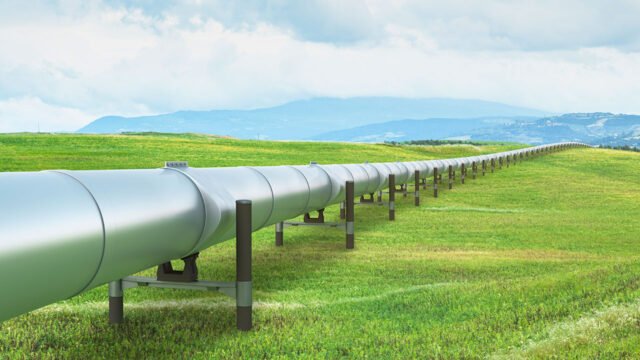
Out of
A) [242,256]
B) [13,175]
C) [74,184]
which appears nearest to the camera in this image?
[13,175]

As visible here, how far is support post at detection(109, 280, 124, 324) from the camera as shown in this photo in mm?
6027

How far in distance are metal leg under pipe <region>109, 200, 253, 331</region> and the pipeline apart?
0.22 meters

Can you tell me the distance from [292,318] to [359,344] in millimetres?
1005

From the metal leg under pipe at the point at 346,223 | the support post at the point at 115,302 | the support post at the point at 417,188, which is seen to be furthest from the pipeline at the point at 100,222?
the support post at the point at 417,188

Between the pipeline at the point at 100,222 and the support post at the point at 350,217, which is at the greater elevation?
the pipeline at the point at 100,222

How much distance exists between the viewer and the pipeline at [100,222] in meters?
3.52

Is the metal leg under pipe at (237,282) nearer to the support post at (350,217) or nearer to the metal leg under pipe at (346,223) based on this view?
A: the metal leg under pipe at (346,223)

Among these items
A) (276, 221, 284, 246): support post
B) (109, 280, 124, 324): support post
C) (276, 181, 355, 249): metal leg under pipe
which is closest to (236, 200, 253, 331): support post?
(109, 280, 124, 324): support post

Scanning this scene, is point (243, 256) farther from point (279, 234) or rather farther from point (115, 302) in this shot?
point (279, 234)

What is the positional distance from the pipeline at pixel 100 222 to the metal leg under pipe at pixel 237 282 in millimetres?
223

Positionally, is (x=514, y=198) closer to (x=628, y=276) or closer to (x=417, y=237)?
(x=417, y=237)

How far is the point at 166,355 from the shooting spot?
507cm

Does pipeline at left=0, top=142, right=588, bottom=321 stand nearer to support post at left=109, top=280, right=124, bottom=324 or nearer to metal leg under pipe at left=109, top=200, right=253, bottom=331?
metal leg under pipe at left=109, top=200, right=253, bottom=331

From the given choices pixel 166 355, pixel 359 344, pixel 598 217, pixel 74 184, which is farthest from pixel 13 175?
pixel 598 217
